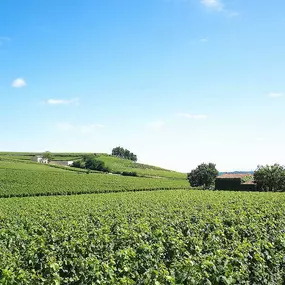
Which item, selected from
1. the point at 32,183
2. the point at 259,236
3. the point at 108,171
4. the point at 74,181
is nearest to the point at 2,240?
the point at 259,236

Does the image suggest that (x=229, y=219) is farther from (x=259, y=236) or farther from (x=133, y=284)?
(x=133, y=284)

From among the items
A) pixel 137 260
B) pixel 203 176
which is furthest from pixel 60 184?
pixel 137 260

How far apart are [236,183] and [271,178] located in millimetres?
6203

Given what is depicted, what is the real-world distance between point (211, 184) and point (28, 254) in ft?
224

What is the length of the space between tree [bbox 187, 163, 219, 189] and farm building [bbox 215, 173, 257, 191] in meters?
7.47

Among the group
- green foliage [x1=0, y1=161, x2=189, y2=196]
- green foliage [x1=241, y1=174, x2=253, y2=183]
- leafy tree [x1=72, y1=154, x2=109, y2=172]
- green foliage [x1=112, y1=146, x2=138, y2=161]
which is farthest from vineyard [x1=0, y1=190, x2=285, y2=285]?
green foliage [x1=112, y1=146, x2=138, y2=161]

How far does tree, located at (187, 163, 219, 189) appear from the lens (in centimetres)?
7244

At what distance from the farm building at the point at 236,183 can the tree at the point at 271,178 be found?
69.9 inches

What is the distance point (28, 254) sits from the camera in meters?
8.15

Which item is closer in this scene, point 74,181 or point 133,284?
point 133,284

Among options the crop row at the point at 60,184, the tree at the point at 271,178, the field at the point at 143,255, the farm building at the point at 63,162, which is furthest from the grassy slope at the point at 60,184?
the farm building at the point at 63,162

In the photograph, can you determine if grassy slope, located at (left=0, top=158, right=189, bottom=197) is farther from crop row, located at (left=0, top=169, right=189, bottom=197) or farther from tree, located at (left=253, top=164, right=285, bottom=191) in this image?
tree, located at (left=253, top=164, right=285, bottom=191)

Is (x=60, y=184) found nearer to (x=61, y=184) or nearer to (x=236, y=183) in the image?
(x=61, y=184)

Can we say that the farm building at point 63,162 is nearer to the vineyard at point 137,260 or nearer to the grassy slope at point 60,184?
the grassy slope at point 60,184
